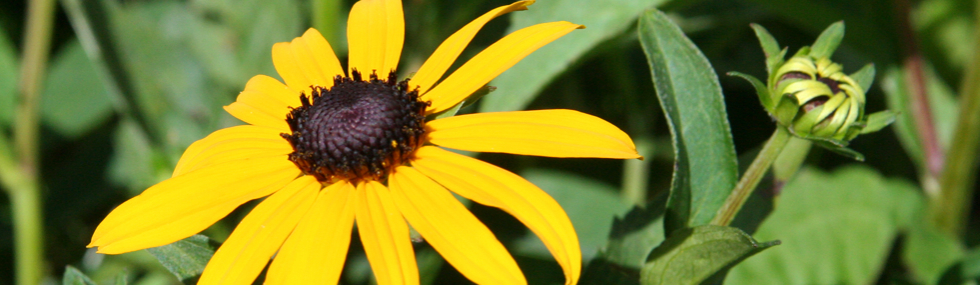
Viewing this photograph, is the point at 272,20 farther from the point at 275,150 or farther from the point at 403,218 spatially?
the point at 403,218

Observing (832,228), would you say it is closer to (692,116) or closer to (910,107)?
(910,107)

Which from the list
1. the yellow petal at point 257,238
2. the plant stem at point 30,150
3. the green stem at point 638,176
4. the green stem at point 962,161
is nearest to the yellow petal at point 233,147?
the yellow petal at point 257,238

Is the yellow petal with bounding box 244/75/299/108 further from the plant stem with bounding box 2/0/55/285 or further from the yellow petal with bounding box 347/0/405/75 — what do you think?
the plant stem with bounding box 2/0/55/285

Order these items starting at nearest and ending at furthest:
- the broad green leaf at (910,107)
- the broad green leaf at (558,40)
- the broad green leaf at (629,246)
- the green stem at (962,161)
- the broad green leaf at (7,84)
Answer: the broad green leaf at (629,246) → the broad green leaf at (558,40) → the green stem at (962,161) → the broad green leaf at (910,107) → the broad green leaf at (7,84)

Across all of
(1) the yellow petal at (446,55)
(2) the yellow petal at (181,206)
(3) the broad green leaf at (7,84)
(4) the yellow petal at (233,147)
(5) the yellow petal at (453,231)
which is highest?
(3) the broad green leaf at (7,84)

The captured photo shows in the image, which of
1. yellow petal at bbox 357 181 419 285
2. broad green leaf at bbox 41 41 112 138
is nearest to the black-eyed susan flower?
yellow petal at bbox 357 181 419 285

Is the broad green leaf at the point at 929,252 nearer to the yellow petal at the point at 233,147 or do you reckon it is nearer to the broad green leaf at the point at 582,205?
the broad green leaf at the point at 582,205
